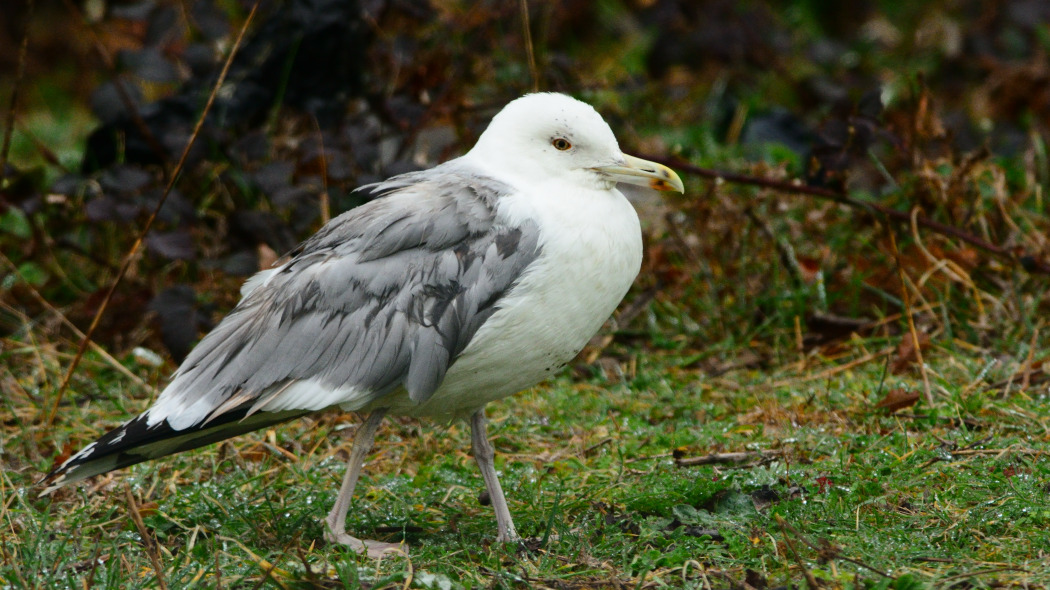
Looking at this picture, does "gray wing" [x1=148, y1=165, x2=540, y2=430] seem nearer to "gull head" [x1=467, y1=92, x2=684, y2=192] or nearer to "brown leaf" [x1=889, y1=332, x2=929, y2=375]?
"gull head" [x1=467, y1=92, x2=684, y2=192]

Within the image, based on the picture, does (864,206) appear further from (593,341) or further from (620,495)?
(620,495)

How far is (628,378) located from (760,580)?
2.14 meters

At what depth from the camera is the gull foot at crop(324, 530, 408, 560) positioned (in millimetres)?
3385

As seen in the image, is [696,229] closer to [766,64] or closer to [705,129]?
[705,129]

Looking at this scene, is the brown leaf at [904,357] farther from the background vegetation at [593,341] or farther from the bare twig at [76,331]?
the bare twig at [76,331]

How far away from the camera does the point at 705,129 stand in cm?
764

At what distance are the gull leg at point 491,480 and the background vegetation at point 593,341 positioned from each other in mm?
68

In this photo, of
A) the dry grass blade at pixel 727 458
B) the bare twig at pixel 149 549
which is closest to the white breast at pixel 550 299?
the dry grass blade at pixel 727 458

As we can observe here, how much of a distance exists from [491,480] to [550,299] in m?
0.71

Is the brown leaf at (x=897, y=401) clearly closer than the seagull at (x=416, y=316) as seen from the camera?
No

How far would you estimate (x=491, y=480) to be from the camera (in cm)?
373

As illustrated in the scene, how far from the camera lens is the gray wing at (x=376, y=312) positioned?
3.38 m

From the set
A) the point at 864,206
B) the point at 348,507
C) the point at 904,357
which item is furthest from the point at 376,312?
the point at 864,206

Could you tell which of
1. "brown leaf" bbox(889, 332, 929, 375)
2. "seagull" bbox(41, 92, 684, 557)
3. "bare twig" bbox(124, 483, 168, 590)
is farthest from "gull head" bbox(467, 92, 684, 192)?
"brown leaf" bbox(889, 332, 929, 375)
